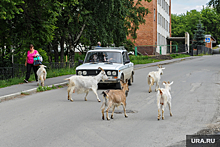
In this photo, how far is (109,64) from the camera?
47.1 ft

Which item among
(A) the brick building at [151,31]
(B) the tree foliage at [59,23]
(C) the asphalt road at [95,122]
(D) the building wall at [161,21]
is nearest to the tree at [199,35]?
(D) the building wall at [161,21]

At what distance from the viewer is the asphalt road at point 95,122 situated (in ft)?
20.2

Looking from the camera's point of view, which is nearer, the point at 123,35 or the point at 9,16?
the point at 9,16

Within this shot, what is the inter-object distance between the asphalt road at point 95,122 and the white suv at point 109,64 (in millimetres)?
1998

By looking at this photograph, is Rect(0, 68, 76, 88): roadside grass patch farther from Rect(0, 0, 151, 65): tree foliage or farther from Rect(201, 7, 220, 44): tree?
Rect(201, 7, 220, 44): tree

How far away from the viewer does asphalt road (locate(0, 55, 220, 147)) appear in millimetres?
6152

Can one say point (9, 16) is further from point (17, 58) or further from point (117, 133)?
point (117, 133)

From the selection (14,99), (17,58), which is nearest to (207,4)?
(17,58)

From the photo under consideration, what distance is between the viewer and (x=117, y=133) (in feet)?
21.9

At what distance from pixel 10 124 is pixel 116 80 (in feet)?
21.8

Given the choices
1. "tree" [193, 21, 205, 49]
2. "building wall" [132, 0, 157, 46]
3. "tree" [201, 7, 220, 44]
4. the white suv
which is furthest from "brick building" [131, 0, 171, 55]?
"tree" [201, 7, 220, 44]

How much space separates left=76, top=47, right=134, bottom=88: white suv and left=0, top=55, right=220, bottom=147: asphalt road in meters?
2.00

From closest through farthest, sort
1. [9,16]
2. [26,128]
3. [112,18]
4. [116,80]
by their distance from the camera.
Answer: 1. [26,128]
2. [116,80]
3. [9,16]
4. [112,18]

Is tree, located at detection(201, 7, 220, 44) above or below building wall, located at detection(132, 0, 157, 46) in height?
above
